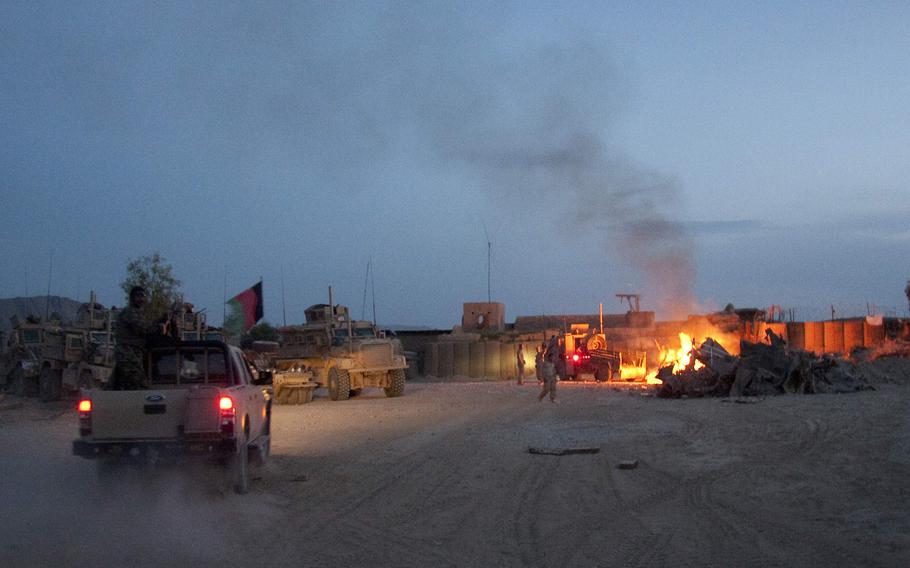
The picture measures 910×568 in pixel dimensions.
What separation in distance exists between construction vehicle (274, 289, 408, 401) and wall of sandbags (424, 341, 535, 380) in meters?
14.5

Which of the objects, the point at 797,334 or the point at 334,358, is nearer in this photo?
the point at 334,358

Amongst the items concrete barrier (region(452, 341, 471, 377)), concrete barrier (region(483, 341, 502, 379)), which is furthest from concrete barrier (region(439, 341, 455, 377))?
concrete barrier (region(483, 341, 502, 379))

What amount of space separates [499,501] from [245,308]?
1063 inches

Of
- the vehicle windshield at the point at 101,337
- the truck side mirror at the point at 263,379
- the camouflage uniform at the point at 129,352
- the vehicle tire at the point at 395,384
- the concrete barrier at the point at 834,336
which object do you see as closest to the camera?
the camouflage uniform at the point at 129,352

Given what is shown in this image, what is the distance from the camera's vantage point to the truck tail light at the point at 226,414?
9.06 metres

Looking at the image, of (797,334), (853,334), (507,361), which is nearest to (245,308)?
(507,361)

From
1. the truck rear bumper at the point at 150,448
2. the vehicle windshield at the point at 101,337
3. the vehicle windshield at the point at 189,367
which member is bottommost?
the truck rear bumper at the point at 150,448

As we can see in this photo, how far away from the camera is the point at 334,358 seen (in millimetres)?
25891

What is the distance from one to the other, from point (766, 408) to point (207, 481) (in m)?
13.6

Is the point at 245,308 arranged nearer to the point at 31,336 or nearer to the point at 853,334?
the point at 31,336

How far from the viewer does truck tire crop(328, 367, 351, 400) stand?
1007 inches

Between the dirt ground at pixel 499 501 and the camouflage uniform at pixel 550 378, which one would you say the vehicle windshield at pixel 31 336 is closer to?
the dirt ground at pixel 499 501

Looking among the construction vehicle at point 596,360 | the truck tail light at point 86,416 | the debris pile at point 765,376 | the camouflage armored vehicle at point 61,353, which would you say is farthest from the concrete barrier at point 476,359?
the truck tail light at point 86,416

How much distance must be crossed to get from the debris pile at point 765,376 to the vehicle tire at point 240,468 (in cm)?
1629
